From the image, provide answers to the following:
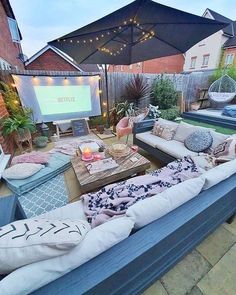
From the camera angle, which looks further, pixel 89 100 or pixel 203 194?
pixel 89 100

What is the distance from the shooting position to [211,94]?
5.87 metres

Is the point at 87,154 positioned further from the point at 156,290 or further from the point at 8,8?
the point at 8,8

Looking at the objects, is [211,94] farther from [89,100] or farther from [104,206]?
[104,206]

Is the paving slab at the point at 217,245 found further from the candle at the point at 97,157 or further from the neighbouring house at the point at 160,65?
the neighbouring house at the point at 160,65

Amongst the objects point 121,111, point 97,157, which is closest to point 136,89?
point 121,111

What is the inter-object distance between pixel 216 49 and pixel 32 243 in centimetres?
1358

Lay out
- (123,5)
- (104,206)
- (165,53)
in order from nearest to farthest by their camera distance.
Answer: (104,206), (123,5), (165,53)

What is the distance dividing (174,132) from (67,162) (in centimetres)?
201

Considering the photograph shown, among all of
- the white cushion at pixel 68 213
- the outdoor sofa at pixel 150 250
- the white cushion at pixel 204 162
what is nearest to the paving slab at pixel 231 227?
the outdoor sofa at pixel 150 250

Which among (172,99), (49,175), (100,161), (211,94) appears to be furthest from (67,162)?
(211,94)

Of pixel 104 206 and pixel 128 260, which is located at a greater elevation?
pixel 128 260

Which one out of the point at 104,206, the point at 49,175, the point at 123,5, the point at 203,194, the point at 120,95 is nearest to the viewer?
the point at 203,194

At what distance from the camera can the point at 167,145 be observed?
251 cm

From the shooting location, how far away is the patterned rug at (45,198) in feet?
6.17
